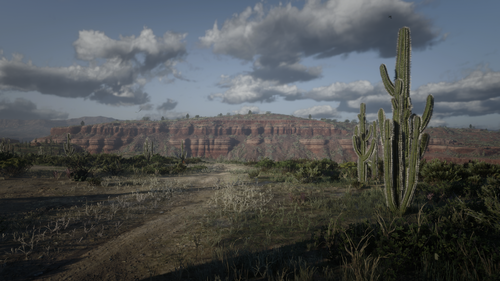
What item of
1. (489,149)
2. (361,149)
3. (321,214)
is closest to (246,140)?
(489,149)

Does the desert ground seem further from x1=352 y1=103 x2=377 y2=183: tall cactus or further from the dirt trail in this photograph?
x1=352 y1=103 x2=377 y2=183: tall cactus

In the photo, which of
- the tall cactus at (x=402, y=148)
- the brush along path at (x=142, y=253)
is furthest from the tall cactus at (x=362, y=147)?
the brush along path at (x=142, y=253)

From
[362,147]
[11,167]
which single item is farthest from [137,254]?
[11,167]

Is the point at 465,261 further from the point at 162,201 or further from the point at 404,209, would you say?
the point at 162,201

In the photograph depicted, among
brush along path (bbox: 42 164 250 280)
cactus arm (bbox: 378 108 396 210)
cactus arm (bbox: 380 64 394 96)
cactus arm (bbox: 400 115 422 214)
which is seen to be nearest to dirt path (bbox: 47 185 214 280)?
brush along path (bbox: 42 164 250 280)

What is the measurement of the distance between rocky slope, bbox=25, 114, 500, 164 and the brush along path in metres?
61.8

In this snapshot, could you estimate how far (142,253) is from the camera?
14.4 feet

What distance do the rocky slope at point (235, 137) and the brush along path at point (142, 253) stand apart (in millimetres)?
61751

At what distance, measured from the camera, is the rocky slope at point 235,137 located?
7156 cm

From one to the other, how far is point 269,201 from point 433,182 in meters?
7.87

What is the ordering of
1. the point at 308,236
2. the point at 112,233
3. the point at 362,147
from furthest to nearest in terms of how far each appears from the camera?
1. the point at 362,147
2. the point at 112,233
3. the point at 308,236

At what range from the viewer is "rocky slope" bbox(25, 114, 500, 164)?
71.6 meters

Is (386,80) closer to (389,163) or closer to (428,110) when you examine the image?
(428,110)

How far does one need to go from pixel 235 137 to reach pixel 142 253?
283 ft
